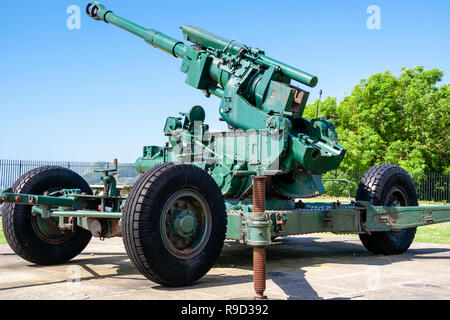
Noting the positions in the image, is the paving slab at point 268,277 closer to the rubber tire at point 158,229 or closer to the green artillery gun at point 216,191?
the rubber tire at point 158,229

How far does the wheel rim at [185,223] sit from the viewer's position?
5711mm

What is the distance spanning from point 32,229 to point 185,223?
284cm

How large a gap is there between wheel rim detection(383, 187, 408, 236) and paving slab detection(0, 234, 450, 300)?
1.60 ft

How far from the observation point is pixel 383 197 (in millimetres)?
8992

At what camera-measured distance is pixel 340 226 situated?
8.10 m

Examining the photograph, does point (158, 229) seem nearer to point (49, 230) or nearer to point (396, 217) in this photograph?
point (49, 230)

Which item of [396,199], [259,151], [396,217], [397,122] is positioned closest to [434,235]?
[396,199]

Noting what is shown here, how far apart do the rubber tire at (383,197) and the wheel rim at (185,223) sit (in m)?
4.04

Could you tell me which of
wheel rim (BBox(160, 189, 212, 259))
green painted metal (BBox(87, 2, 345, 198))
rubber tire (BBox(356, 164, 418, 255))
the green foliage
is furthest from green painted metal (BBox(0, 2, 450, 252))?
the green foliage

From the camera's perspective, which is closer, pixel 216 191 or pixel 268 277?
pixel 216 191

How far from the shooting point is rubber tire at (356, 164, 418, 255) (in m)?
8.89

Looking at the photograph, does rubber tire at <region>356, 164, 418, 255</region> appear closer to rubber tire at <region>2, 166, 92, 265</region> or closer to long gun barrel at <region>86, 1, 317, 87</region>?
long gun barrel at <region>86, 1, 317, 87</region>

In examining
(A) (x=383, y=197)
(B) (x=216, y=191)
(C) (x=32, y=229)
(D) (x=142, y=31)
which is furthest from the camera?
(D) (x=142, y=31)
